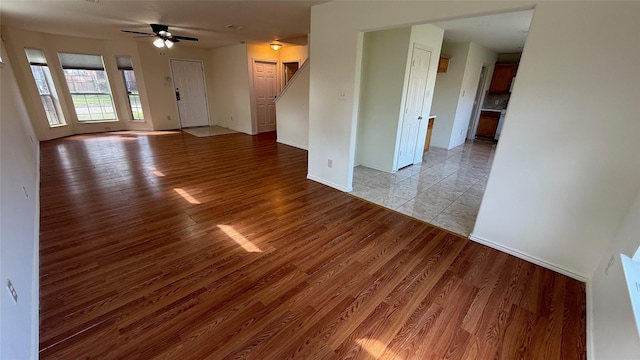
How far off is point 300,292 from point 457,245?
1583mm

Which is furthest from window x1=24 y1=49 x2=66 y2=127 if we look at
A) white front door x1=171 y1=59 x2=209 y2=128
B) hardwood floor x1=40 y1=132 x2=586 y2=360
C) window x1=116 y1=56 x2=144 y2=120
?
hardwood floor x1=40 y1=132 x2=586 y2=360

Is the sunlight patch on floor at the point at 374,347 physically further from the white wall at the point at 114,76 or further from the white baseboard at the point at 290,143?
the white wall at the point at 114,76

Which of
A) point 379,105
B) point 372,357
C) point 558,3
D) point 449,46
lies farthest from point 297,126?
point 372,357

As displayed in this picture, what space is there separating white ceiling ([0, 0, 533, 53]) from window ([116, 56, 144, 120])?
112 cm

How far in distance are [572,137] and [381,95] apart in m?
2.71

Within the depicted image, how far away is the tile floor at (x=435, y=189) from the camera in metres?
3.05

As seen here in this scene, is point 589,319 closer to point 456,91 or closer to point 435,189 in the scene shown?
point 435,189

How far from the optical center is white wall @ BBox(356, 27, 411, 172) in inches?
154

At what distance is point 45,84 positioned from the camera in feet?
19.6

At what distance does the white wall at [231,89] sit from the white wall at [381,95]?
12.6 ft

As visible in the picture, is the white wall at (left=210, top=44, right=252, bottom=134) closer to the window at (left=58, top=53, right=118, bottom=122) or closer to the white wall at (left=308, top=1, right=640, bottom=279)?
the window at (left=58, top=53, right=118, bottom=122)

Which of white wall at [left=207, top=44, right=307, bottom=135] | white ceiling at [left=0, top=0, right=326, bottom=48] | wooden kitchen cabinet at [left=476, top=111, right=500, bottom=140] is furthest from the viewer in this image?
wooden kitchen cabinet at [left=476, top=111, right=500, bottom=140]

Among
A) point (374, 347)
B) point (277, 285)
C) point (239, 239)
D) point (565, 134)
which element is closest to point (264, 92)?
point (239, 239)

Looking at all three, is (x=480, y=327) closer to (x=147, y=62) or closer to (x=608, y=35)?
(x=608, y=35)
